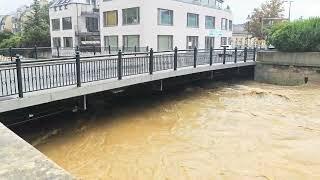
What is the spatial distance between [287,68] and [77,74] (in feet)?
49.2

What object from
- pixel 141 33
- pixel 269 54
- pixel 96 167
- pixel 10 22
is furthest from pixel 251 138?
pixel 10 22

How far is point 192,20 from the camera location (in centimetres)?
3372

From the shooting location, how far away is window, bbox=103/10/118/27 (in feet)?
102

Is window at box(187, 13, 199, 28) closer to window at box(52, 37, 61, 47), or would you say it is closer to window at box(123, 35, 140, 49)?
window at box(123, 35, 140, 49)

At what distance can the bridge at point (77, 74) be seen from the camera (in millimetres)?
8102

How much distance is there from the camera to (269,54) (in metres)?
20.5

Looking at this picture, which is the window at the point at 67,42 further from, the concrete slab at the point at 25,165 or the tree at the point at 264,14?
the concrete slab at the point at 25,165

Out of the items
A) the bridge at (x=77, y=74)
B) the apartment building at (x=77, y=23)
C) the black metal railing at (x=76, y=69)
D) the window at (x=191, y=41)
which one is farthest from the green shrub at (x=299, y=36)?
the apartment building at (x=77, y=23)

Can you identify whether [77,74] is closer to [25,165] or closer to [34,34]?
[25,165]

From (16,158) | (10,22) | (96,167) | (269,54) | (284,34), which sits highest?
(10,22)

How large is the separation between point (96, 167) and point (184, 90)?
1052 cm

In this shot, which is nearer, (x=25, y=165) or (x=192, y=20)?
(x=25, y=165)

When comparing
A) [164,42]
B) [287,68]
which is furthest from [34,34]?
[287,68]

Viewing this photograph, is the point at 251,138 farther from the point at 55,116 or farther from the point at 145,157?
the point at 55,116
